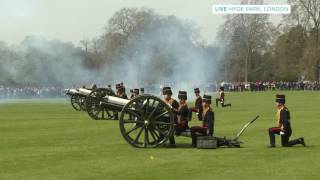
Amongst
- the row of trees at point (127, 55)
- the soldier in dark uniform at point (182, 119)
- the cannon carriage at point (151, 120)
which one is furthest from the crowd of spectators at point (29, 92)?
the cannon carriage at point (151, 120)

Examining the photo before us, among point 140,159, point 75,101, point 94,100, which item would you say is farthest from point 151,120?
point 75,101

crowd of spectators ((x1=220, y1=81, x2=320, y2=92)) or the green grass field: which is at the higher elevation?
crowd of spectators ((x1=220, y1=81, x2=320, y2=92))

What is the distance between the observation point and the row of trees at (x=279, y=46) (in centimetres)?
9000

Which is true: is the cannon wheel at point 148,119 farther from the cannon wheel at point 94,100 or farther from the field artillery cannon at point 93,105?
the cannon wheel at point 94,100

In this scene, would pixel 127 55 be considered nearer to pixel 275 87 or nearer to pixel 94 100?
pixel 94 100

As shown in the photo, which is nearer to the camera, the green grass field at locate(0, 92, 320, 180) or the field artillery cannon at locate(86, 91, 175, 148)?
the green grass field at locate(0, 92, 320, 180)

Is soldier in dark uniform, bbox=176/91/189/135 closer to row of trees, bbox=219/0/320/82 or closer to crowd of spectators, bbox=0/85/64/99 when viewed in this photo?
crowd of spectators, bbox=0/85/64/99

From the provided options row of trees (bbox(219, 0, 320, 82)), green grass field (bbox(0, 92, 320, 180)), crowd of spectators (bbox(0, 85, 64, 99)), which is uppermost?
row of trees (bbox(219, 0, 320, 82))

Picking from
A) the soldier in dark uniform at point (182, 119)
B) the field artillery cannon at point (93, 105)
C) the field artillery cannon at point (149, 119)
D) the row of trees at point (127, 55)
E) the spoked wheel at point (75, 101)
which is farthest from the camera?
the row of trees at point (127, 55)

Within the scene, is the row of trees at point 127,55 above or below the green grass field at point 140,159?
above

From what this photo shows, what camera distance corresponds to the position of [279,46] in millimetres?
96312

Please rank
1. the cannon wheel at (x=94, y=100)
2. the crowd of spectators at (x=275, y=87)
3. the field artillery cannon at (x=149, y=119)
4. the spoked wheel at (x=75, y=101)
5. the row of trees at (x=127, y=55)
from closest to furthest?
the field artillery cannon at (x=149, y=119)
the cannon wheel at (x=94, y=100)
the spoked wheel at (x=75, y=101)
the row of trees at (x=127, y=55)
the crowd of spectators at (x=275, y=87)

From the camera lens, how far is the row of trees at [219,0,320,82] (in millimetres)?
90000

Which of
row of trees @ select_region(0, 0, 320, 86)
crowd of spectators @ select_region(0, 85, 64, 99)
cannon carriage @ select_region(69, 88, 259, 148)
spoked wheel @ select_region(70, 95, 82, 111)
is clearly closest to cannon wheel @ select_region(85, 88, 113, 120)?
spoked wheel @ select_region(70, 95, 82, 111)
